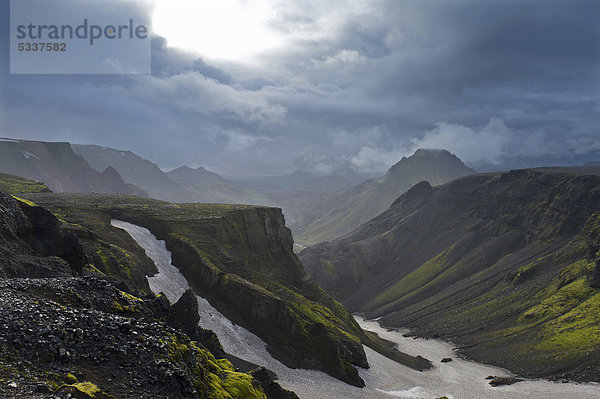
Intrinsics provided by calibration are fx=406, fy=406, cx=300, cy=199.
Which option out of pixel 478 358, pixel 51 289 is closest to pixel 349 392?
pixel 51 289

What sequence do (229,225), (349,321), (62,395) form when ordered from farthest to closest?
(349,321), (229,225), (62,395)

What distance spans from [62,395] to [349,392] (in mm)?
72178

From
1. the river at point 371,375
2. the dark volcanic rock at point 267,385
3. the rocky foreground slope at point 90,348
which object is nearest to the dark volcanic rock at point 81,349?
the rocky foreground slope at point 90,348

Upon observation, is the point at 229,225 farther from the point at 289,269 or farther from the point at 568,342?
the point at 568,342

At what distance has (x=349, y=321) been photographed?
15050 cm

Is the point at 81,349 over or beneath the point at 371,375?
over

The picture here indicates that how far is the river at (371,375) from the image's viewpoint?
82.0 metres

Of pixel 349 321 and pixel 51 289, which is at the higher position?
pixel 51 289

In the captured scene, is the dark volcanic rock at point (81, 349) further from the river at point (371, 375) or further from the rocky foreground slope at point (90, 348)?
the river at point (371, 375)

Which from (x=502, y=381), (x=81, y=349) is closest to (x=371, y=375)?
(x=502, y=381)

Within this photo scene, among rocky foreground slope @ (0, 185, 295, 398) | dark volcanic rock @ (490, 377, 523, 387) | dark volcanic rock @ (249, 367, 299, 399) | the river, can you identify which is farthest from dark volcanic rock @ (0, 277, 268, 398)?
dark volcanic rock @ (490, 377, 523, 387)

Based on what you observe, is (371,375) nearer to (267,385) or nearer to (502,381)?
(502,381)

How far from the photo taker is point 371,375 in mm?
104438

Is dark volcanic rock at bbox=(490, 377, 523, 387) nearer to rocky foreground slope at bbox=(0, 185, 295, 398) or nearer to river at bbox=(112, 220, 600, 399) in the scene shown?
river at bbox=(112, 220, 600, 399)
